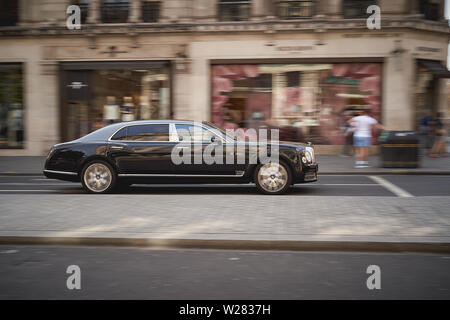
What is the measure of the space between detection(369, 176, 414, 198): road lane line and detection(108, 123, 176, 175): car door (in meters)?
4.61

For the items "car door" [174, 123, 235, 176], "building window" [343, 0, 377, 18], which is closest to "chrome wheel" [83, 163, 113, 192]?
"car door" [174, 123, 235, 176]

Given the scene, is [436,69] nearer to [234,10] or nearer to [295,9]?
[295,9]

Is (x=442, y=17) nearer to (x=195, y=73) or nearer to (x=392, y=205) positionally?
(x=195, y=73)

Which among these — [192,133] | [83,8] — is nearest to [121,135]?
[192,133]

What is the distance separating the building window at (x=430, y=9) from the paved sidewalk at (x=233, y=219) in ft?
44.7

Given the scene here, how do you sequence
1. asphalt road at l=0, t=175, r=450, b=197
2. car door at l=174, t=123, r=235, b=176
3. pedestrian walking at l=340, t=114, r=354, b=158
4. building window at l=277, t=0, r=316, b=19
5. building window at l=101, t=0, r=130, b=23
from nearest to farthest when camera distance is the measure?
car door at l=174, t=123, r=235, b=176 → asphalt road at l=0, t=175, r=450, b=197 → pedestrian walking at l=340, t=114, r=354, b=158 → building window at l=277, t=0, r=316, b=19 → building window at l=101, t=0, r=130, b=23

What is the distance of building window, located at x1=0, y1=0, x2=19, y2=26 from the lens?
20562 mm

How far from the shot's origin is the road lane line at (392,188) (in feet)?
31.6

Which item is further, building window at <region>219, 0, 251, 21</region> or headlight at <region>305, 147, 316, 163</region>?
building window at <region>219, 0, 251, 21</region>

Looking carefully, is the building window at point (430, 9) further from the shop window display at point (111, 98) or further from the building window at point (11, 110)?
the building window at point (11, 110)

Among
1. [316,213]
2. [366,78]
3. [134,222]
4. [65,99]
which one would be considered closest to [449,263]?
[316,213]

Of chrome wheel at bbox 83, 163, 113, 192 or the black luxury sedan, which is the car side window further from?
chrome wheel at bbox 83, 163, 113, 192

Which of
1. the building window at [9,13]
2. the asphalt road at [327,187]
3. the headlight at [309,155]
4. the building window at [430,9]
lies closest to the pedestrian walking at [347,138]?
the building window at [430,9]

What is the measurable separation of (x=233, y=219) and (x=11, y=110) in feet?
57.0
